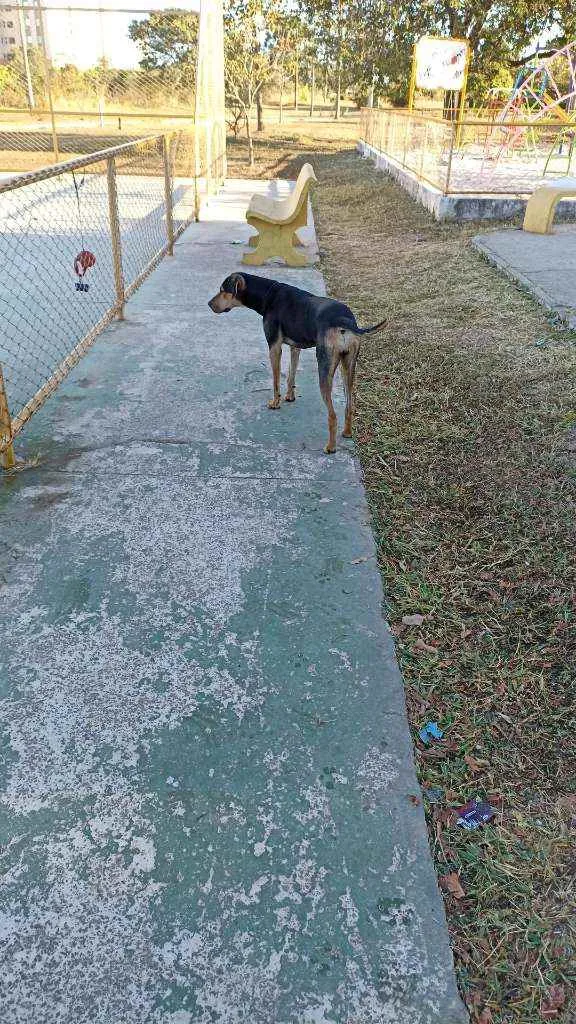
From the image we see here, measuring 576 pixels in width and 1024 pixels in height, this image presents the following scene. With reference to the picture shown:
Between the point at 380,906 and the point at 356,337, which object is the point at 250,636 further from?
the point at 356,337

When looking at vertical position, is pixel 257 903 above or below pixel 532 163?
below

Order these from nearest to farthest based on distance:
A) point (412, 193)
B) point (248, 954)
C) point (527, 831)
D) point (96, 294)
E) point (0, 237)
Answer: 1. point (248, 954)
2. point (527, 831)
3. point (96, 294)
4. point (0, 237)
5. point (412, 193)

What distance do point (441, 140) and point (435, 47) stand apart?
9.33 m

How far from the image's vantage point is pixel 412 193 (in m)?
13.2

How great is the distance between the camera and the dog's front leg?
436cm

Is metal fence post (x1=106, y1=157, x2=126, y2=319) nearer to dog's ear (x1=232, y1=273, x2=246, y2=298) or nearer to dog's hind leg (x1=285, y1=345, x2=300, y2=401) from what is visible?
dog's ear (x1=232, y1=273, x2=246, y2=298)

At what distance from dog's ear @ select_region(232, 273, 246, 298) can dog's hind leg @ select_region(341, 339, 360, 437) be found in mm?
875

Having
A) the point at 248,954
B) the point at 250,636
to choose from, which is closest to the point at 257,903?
the point at 248,954

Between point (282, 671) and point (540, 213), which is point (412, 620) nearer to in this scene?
point (282, 671)

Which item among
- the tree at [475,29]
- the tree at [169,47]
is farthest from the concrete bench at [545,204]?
the tree at [475,29]

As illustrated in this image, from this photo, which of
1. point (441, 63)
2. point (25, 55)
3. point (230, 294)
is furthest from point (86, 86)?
point (230, 294)

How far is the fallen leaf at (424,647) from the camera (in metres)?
2.73

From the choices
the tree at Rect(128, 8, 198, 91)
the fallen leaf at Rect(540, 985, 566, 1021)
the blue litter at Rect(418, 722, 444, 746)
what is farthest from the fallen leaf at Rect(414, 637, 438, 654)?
the tree at Rect(128, 8, 198, 91)

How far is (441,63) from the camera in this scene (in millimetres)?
18578
